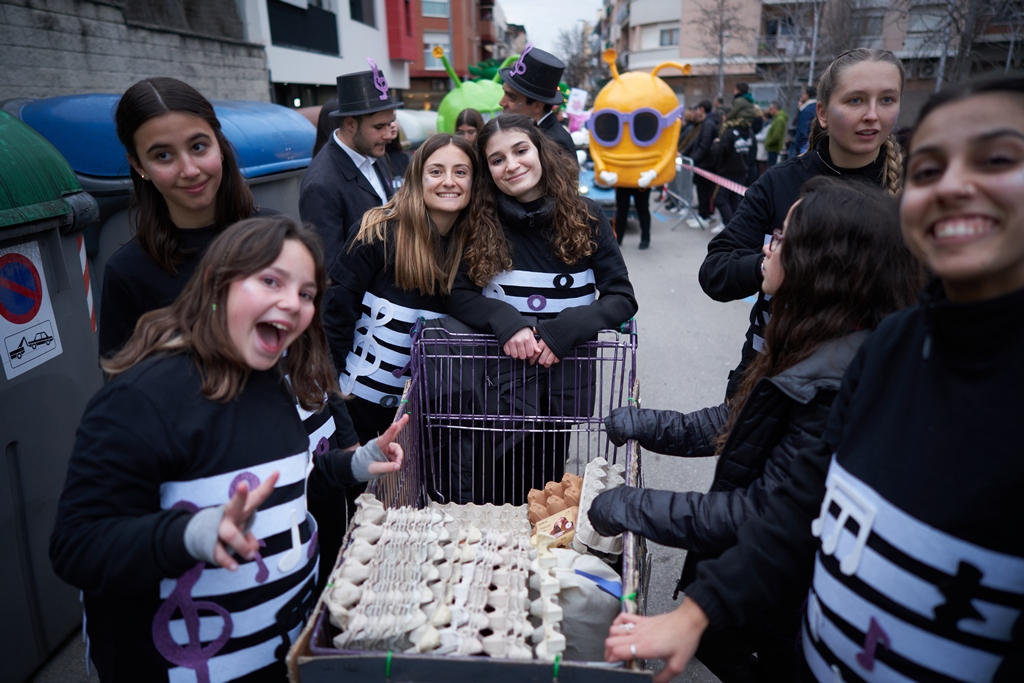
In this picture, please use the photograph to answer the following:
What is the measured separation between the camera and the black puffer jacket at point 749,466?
1.55 meters

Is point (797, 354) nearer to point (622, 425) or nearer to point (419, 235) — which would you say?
point (622, 425)

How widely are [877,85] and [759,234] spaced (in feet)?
2.17

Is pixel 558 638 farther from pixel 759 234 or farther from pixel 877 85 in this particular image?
pixel 877 85

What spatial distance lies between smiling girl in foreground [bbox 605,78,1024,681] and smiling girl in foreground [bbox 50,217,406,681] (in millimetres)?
776

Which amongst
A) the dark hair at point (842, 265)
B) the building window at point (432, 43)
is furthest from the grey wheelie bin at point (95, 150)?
the building window at point (432, 43)

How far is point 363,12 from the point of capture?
24250 millimetres

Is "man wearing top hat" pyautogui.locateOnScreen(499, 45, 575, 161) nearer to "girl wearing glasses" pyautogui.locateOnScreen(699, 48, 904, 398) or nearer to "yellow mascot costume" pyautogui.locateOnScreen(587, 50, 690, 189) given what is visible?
"girl wearing glasses" pyautogui.locateOnScreen(699, 48, 904, 398)

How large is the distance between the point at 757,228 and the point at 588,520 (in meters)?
→ 1.44

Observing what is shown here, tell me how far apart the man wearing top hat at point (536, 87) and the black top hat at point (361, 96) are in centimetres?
77

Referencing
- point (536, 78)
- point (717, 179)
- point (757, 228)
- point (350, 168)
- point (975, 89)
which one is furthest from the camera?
point (717, 179)

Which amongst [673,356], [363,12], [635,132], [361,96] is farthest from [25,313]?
[363,12]

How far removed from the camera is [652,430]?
7.15ft

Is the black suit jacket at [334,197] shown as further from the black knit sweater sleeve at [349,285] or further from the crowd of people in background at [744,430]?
the crowd of people in background at [744,430]

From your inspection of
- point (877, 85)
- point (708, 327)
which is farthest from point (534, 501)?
point (708, 327)
